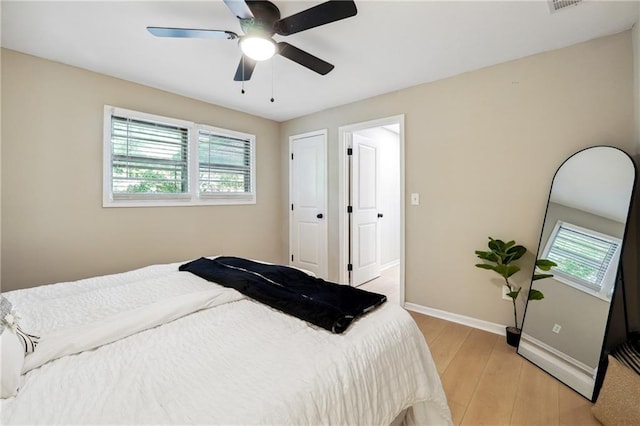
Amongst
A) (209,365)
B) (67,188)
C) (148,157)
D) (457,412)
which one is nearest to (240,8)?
(209,365)

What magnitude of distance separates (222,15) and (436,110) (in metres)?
2.08

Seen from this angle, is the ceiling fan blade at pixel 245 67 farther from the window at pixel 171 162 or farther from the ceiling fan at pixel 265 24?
the window at pixel 171 162

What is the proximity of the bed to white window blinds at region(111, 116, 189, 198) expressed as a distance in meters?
1.52

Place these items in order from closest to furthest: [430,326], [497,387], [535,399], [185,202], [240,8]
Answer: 1. [240,8]
2. [535,399]
3. [497,387]
4. [430,326]
5. [185,202]

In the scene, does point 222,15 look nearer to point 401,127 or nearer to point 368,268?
point 401,127

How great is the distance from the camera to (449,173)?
2.72 meters

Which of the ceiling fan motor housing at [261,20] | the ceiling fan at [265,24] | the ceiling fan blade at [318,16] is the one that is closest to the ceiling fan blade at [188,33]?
the ceiling fan at [265,24]

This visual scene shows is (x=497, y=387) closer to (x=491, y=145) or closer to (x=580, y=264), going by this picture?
(x=580, y=264)

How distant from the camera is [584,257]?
1.90 m

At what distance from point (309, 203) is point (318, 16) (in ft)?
8.71

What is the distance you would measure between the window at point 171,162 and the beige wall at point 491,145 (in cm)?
A: 188

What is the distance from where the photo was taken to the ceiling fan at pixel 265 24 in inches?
55.6

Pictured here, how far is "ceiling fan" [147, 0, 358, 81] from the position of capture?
1.41 m

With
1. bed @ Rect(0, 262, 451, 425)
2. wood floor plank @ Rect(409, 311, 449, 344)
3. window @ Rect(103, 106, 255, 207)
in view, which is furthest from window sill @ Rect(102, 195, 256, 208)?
wood floor plank @ Rect(409, 311, 449, 344)
